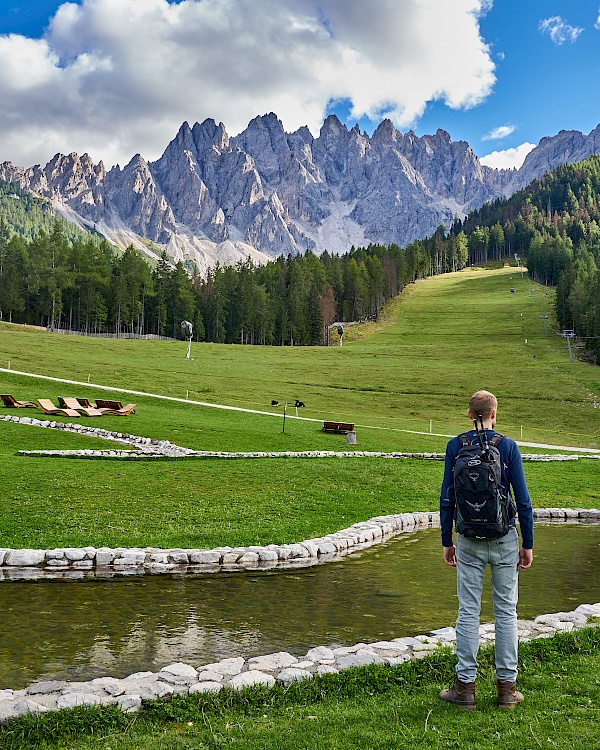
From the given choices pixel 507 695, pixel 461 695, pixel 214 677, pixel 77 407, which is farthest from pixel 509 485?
pixel 77 407

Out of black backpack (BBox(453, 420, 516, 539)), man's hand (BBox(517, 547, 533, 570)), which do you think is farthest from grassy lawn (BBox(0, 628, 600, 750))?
black backpack (BBox(453, 420, 516, 539))

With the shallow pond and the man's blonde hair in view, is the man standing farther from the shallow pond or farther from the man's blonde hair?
the shallow pond

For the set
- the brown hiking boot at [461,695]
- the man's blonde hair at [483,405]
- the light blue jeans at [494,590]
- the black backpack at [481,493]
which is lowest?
the brown hiking boot at [461,695]

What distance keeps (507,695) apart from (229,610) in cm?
591

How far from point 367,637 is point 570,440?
49.0 metres

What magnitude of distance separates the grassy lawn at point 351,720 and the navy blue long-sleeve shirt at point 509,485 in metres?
1.91

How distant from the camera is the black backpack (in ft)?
24.3

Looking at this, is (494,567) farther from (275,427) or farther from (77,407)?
(77,407)

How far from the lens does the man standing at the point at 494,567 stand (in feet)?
24.7

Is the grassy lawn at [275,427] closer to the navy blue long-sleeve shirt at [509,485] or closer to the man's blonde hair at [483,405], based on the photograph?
the navy blue long-sleeve shirt at [509,485]

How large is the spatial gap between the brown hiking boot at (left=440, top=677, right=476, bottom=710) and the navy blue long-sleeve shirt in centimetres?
169

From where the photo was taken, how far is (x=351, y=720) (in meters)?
7.03

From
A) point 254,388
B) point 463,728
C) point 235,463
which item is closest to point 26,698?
point 463,728

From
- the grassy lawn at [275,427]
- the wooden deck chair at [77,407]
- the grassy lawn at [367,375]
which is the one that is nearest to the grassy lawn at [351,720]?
the grassy lawn at [275,427]
